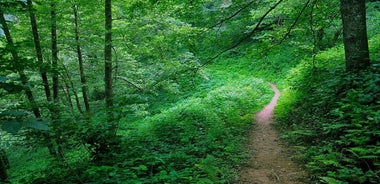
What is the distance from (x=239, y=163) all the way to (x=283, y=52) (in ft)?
67.0

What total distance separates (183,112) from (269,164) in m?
5.25

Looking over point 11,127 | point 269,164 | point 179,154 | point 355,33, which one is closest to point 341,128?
point 269,164

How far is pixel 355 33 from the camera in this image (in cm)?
686

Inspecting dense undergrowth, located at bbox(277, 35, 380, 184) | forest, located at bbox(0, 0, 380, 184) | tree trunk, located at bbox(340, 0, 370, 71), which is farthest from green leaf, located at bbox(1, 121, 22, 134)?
tree trunk, located at bbox(340, 0, 370, 71)

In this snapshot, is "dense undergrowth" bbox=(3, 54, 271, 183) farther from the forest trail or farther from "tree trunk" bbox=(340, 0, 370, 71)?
"tree trunk" bbox=(340, 0, 370, 71)

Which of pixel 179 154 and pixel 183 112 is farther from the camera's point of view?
pixel 183 112

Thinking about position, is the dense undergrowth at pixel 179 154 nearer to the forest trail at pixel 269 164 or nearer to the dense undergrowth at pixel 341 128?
the forest trail at pixel 269 164

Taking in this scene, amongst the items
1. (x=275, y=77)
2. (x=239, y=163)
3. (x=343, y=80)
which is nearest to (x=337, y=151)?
(x=239, y=163)

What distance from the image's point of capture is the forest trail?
202 inches

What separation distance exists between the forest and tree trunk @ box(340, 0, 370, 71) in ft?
0.08

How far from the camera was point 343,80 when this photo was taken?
6.98m

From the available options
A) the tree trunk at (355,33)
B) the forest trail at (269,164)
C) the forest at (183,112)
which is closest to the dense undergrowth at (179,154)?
the forest at (183,112)

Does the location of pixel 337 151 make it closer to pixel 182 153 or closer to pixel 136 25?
pixel 182 153

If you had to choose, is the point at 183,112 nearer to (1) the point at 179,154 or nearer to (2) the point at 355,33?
(1) the point at 179,154
